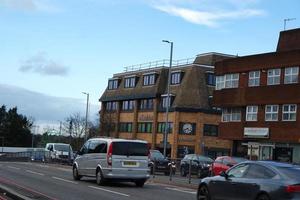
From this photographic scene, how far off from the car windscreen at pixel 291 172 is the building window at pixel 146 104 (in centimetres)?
7232

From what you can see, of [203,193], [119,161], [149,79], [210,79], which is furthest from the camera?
[149,79]

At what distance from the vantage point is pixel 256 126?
182 ft

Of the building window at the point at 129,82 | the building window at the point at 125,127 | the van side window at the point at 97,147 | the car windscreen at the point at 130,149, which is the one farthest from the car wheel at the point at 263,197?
the building window at the point at 129,82

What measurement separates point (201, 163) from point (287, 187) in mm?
25398

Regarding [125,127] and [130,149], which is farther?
[125,127]

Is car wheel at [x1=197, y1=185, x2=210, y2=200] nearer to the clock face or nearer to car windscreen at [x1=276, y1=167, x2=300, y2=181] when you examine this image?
car windscreen at [x1=276, y1=167, x2=300, y2=181]

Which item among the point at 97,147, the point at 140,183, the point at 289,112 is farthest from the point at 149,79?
the point at 140,183

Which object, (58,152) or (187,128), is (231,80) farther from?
(187,128)

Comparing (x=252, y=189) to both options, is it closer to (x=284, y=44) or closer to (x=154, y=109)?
(x=284, y=44)

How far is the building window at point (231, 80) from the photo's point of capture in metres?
58.8

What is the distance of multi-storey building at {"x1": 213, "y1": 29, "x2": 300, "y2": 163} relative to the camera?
51.8 metres

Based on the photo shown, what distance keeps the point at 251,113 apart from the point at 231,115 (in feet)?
11.5

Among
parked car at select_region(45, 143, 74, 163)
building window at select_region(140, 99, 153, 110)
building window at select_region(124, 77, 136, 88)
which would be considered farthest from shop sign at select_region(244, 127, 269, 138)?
building window at select_region(124, 77, 136, 88)

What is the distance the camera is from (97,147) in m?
25.0
